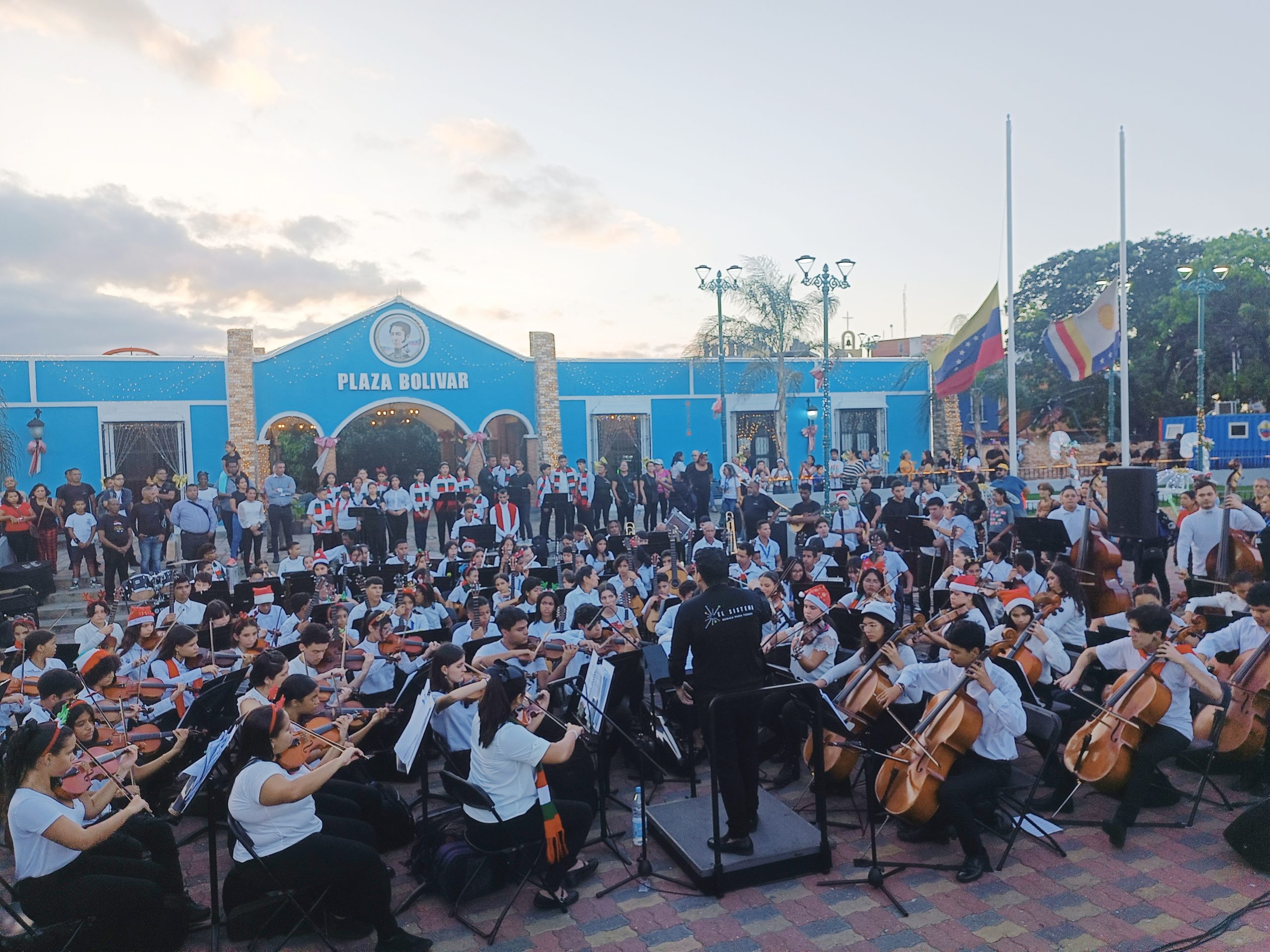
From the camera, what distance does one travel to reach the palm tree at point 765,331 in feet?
80.7

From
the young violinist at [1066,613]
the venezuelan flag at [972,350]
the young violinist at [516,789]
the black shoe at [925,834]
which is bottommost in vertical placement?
the black shoe at [925,834]

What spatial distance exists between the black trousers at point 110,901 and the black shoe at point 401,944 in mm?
1181

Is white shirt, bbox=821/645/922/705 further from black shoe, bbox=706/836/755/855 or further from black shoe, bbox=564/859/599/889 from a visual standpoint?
black shoe, bbox=564/859/599/889

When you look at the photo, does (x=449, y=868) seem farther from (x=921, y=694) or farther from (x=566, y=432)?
(x=566, y=432)

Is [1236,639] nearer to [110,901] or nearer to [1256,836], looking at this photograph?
[1256,836]

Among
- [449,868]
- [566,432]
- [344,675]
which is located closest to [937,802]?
[449,868]

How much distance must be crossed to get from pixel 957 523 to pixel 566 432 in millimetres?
14486

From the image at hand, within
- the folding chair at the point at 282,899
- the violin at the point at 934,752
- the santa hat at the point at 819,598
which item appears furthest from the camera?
the santa hat at the point at 819,598

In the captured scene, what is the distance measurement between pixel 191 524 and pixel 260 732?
393 inches

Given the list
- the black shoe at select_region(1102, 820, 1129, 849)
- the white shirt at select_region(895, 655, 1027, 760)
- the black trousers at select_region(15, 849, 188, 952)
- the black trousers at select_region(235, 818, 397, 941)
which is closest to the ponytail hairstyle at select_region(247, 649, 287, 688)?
the black trousers at select_region(15, 849, 188, 952)

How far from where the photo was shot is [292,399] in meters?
21.8

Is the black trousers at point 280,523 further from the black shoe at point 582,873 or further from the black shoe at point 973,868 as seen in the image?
the black shoe at point 973,868

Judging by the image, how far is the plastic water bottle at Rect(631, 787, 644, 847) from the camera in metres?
5.65

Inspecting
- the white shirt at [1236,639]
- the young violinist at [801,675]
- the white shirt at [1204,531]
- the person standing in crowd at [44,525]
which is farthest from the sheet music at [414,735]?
the person standing in crowd at [44,525]
